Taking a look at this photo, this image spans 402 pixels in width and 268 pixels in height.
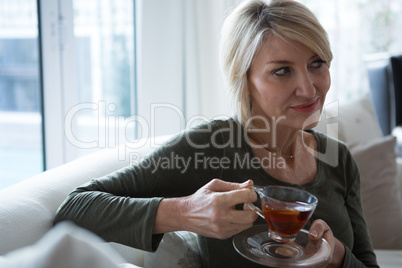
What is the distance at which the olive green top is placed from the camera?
119cm

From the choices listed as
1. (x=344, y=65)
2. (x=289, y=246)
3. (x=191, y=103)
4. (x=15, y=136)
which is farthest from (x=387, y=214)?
(x=344, y=65)

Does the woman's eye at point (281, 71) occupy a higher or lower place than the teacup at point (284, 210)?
higher

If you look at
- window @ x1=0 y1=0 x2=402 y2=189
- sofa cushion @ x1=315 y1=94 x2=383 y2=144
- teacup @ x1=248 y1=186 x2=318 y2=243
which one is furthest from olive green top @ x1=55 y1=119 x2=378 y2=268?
window @ x1=0 y1=0 x2=402 y2=189

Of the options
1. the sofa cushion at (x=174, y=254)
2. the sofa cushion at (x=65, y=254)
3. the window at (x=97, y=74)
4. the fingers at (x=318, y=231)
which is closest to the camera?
the sofa cushion at (x=65, y=254)

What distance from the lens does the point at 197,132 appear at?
139 cm

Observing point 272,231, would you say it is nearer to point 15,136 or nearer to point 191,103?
point 15,136

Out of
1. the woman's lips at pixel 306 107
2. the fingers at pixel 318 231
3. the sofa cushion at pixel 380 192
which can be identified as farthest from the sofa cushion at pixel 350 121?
the fingers at pixel 318 231

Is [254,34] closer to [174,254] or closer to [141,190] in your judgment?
[141,190]

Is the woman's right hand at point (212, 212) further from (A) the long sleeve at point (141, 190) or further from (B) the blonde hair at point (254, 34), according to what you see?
(B) the blonde hair at point (254, 34)

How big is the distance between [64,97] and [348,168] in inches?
65.5

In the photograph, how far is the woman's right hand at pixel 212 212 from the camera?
41.5 inches

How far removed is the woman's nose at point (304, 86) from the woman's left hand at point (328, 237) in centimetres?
40

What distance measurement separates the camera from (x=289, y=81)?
1403mm

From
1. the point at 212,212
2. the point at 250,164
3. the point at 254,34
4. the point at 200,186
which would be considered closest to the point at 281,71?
the point at 254,34
